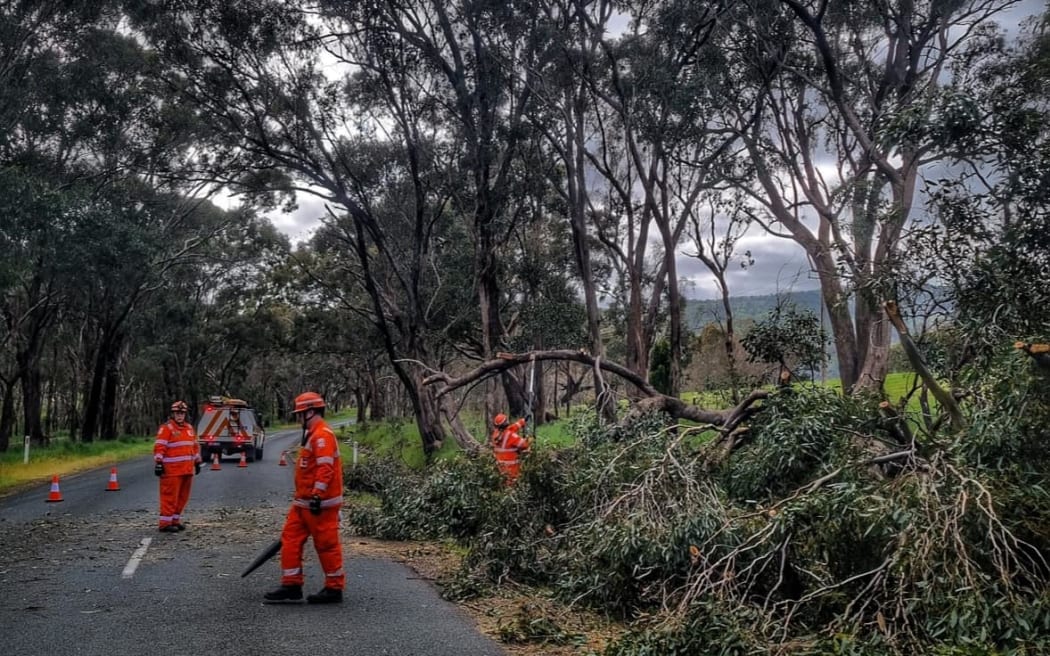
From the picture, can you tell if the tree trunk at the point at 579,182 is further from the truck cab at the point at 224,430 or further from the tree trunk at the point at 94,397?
the tree trunk at the point at 94,397

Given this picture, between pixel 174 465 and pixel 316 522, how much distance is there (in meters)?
5.45

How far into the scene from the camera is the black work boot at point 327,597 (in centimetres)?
822

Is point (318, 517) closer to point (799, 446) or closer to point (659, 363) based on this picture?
point (799, 446)

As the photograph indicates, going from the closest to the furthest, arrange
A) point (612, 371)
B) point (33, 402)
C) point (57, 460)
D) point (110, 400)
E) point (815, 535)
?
point (815, 535), point (612, 371), point (57, 460), point (33, 402), point (110, 400)

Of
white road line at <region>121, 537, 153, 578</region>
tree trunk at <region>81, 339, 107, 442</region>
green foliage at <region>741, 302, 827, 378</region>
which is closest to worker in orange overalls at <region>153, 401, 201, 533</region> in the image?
white road line at <region>121, 537, 153, 578</region>

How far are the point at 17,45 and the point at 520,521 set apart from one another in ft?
59.2

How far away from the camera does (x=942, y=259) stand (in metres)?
9.38

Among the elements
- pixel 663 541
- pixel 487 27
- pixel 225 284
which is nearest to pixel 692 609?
pixel 663 541

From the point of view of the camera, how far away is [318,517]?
8242mm

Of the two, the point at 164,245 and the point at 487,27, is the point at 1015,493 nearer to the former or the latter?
the point at 487,27

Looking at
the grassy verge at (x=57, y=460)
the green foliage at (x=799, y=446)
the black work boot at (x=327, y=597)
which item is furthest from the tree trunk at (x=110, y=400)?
the green foliage at (x=799, y=446)

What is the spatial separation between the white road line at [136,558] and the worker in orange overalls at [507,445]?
4.46 metres

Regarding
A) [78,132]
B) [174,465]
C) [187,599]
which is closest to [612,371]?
[174,465]

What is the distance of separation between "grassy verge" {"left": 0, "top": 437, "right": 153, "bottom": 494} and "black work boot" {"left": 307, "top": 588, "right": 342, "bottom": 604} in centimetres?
1496
